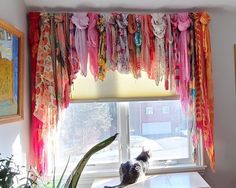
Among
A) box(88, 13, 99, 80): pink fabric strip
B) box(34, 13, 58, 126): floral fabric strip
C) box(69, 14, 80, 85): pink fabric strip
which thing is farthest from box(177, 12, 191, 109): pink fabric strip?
box(34, 13, 58, 126): floral fabric strip

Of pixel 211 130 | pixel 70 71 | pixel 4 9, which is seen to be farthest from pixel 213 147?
pixel 4 9

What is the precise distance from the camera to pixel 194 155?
9.73 feet

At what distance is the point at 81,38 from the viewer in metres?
2.76

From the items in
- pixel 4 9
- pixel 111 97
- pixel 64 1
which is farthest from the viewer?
pixel 111 97

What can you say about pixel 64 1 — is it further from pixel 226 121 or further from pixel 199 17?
pixel 226 121

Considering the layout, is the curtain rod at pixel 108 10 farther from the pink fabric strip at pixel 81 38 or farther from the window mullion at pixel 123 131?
the window mullion at pixel 123 131

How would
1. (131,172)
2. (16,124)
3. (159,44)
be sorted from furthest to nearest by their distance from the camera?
(159,44) < (131,172) < (16,124)

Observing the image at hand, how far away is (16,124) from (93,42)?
3.21 ft

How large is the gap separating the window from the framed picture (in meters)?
0.60

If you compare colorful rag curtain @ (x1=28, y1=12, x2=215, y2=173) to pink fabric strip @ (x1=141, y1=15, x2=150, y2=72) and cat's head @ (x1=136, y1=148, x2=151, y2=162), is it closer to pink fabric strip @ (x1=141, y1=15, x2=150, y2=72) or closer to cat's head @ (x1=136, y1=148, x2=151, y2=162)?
pink fabric strip @ (x1=141, y1=15, x2=150, y2=72)

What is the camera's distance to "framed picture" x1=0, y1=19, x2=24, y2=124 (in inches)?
81.7

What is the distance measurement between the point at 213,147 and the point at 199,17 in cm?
122

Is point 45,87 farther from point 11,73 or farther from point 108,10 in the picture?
point 108,10

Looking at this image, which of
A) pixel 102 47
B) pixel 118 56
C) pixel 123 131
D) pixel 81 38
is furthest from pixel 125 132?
pixel 81 38
